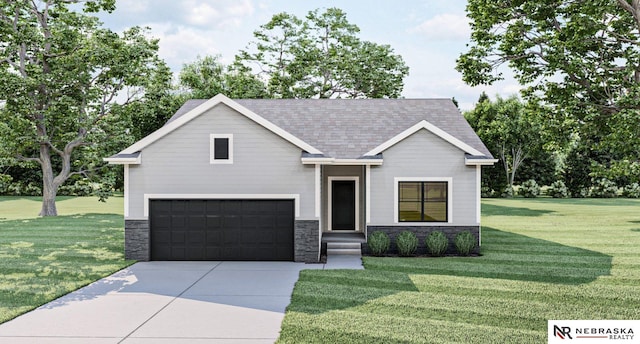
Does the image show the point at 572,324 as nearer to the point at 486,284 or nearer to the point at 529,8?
the point at 486,284

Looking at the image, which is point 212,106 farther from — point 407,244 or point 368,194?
point 407,244

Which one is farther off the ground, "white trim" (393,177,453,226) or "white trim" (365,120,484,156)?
"white trim" (365,120,484,156)

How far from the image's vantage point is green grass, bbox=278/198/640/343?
858cm

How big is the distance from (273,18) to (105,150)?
17367mm

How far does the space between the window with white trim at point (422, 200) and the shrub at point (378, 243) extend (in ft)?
2.91

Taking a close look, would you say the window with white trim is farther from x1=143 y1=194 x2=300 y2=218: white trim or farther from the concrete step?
x1=143 y1=194 x2=300 y2=218: white trim

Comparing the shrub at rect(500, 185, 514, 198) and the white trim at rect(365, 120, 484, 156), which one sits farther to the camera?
the shrub at rect(500, 185, 514, 198)

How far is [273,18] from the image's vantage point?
4166 centimetres

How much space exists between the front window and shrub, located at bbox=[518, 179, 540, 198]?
36100 mm

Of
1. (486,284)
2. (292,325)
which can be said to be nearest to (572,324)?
(486,284)

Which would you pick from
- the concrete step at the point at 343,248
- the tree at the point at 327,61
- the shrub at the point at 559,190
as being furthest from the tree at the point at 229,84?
the shrub at the point at 559,190

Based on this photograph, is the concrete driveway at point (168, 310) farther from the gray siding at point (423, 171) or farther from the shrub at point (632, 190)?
the shrub at point (632, 190)

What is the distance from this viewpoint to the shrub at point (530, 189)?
49938 mm
